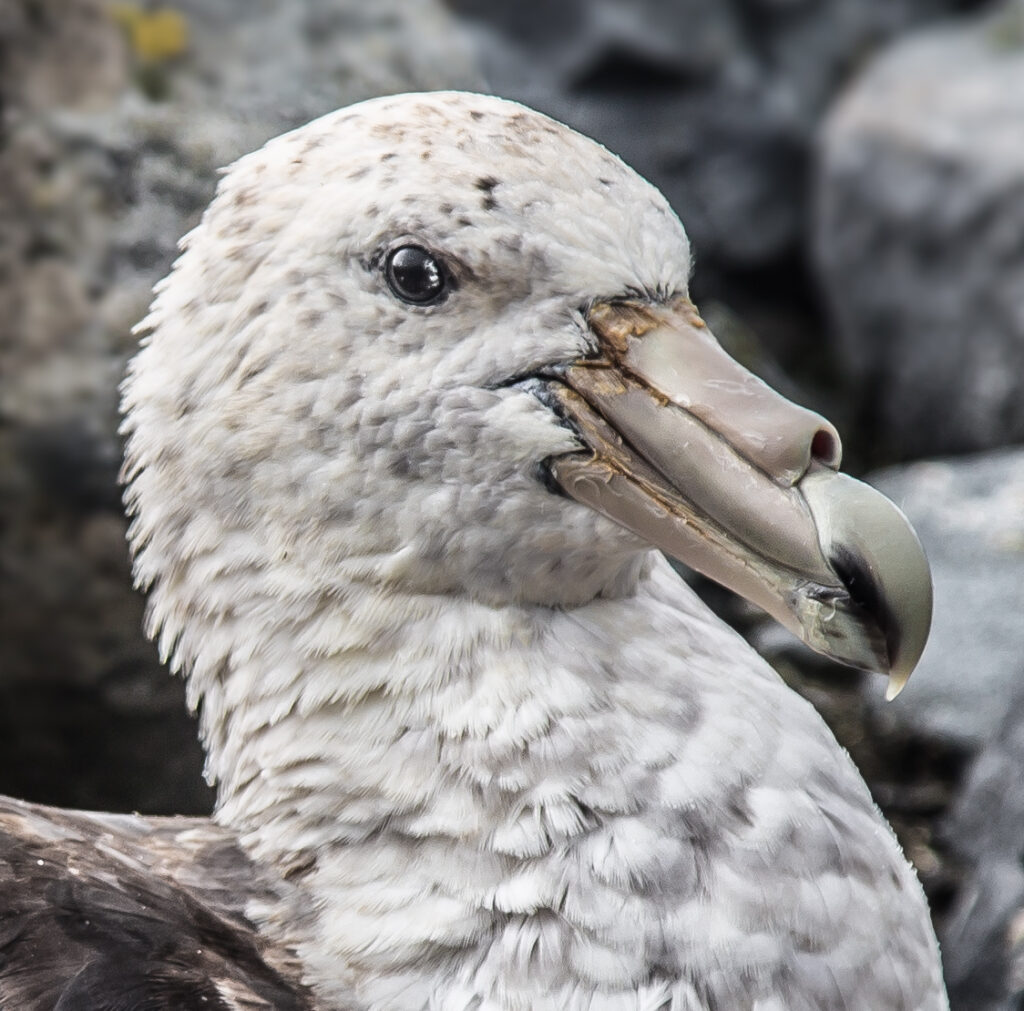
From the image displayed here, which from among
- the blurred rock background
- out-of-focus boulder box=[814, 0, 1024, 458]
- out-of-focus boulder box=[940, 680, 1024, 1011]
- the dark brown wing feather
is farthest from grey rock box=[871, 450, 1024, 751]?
the dark brown wing feather

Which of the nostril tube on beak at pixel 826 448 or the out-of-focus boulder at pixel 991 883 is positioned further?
the out-of-focus boulder at pixel 991 883

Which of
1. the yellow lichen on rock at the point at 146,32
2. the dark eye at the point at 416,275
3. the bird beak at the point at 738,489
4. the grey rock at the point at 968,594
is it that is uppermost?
the yellow lichen on rock at the point at 146,32

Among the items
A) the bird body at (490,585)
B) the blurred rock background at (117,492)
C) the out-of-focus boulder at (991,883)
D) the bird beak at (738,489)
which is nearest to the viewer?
the bird beak at (738,489)

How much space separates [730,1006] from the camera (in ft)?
5.70

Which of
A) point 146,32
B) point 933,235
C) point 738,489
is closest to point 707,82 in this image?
point 933,235

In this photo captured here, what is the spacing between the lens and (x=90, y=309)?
3.63 metres

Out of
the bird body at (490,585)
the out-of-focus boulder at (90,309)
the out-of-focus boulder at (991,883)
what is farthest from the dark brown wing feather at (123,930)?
the out-of-focus boulder at (90,309)

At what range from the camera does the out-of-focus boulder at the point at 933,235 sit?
5719 millimetres

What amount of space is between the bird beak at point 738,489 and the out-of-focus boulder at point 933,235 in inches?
165

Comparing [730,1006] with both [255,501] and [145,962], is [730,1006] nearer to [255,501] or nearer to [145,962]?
[145,962]

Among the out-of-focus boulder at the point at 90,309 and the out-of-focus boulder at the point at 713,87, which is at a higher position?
the out-of-focus boulder at the point at 713,87

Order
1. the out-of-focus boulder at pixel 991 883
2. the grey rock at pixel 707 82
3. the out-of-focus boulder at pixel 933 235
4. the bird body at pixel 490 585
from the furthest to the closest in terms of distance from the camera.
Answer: the grey rock at pixel 707 82 < the out-of-focus boulder at pixel 933 235 < the out-of-focus boulder at pixel 991 883 < the bird body at pixel 490 585

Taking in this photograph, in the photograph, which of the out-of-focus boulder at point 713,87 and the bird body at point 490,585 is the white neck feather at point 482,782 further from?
the out-of-focus boulder at point 713,87

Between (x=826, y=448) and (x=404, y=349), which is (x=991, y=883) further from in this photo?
(x=404, y=349)
